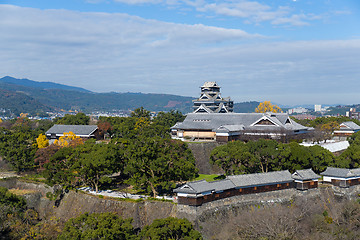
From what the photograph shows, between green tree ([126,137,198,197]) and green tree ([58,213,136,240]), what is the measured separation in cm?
681

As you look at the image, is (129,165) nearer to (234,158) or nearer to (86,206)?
(86,206)

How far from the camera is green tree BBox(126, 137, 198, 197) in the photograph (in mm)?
29873

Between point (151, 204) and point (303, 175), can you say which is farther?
point (303, 175)

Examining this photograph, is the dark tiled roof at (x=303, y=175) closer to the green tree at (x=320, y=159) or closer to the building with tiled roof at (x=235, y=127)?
the green tree at (x=320, y=159)

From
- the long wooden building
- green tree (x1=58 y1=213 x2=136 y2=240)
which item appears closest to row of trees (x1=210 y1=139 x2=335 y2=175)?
the long wooden building

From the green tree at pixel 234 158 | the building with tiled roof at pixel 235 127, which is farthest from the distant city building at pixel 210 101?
the green tree at pixel 234 158

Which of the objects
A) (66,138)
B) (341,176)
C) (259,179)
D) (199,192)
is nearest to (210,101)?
(66,138)

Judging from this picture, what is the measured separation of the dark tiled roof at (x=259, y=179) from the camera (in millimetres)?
28983

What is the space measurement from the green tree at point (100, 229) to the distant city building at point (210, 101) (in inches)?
1451

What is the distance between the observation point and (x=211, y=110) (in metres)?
60.1

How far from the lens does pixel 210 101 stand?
61.2 metres

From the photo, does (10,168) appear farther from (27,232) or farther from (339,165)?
(339,165)

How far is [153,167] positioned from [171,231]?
27.1 ft

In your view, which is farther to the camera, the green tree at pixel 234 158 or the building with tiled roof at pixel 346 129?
the building with tiled roof at pixel 346 129
